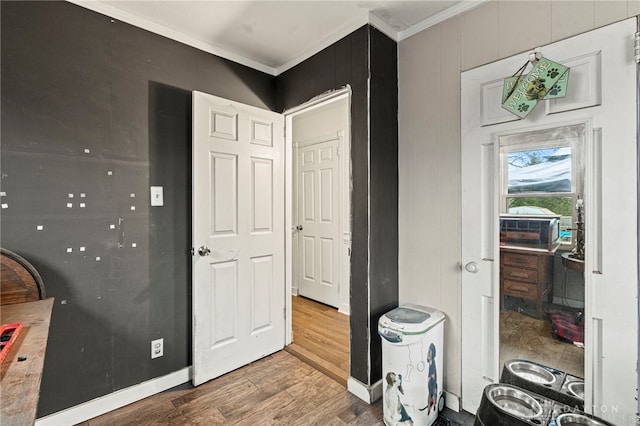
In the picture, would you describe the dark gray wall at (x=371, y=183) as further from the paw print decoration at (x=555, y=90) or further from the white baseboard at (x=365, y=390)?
the paw print decoration at (x=555, y=90)

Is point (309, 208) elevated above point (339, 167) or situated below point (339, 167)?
below

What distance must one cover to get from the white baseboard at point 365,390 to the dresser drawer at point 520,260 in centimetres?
112

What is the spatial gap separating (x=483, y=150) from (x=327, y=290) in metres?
2.53

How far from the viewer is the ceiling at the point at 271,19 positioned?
1816 millimetres

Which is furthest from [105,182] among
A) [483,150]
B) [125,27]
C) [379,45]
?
[483,150]

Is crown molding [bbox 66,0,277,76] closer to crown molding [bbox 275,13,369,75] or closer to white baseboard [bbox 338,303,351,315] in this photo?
crown molding [bbox 275,13,369,75]

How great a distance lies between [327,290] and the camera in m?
3.70

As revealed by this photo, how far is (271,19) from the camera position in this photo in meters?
1.96

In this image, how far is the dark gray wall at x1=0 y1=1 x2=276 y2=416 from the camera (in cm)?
161

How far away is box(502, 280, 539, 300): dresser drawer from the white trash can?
42cm

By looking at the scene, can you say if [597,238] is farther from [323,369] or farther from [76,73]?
[76,73]

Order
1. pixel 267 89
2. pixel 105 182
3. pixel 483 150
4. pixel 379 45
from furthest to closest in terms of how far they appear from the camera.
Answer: pixel 267 89, pixel 379 45, pixel 105 182, pixel 483 150

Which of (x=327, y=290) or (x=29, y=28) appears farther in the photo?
(x=327, y=290)

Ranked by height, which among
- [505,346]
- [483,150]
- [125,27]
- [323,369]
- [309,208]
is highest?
[125,27]
